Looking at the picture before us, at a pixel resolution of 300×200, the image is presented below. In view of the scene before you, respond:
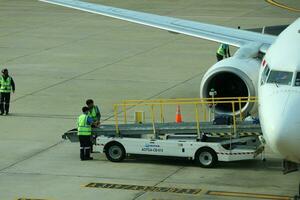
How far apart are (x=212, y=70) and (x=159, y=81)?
9.06 metres

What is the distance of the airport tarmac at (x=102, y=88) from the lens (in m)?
21.3

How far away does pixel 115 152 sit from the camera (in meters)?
23.8

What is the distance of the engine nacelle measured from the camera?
81.2 ft

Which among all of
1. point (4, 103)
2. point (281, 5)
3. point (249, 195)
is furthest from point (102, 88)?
point (281, 5)

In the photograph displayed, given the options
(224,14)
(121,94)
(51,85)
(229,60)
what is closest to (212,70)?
(229,60)

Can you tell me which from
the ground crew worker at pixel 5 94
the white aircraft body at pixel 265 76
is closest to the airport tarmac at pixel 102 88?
the ground crew worker at pixel 5 94

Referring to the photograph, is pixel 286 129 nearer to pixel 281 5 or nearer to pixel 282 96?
pixel 282 96

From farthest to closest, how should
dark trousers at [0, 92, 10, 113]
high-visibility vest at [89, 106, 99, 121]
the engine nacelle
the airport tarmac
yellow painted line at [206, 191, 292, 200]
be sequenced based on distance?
dark trousers at [0, 92, 10, 113] < the engine nacelle < high-visibility vest at [89, 106, 99, 121] < the airport tarmac < yellow painted line at [206, 191, 292, 200]

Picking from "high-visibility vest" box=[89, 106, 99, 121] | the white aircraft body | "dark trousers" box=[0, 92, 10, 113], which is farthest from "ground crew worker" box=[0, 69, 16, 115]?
"high-visibility vest" box=[89, 106, 99, 121]

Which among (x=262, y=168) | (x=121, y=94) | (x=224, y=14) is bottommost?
(x=262, y=168)

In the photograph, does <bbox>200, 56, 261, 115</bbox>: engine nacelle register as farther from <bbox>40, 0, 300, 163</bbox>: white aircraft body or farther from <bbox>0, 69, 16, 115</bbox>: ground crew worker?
<bbox>0, 69, 16, 115</bbox>: ground crew worker

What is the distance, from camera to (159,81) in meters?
34.3

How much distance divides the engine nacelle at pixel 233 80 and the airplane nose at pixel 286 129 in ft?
22.7

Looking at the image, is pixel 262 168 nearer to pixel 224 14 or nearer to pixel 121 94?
pixel 121 94
